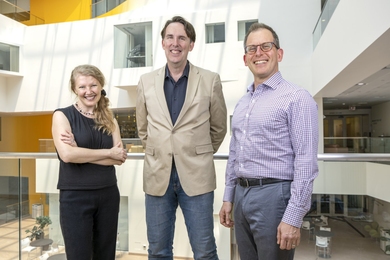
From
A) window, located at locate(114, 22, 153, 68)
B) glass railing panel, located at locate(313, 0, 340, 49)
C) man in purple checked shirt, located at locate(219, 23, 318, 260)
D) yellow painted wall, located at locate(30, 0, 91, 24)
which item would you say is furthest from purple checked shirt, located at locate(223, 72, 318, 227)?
yellow painted wall, located at locate(30, 0, 91, 24)

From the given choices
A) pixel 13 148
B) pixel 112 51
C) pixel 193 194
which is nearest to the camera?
pixel 193 194

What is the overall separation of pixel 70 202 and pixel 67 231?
0.55ft

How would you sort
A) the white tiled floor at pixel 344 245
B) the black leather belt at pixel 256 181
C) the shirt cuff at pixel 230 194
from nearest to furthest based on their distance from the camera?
the black leather belt at pixel 256 181 → the shirt cuff at pixel 230 194 → the white tiled floor at pixel 344 245

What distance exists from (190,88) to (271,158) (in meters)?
0.66

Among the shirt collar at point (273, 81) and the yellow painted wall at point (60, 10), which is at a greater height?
the yellow painted wall at point (60, 10)

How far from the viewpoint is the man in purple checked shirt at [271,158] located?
142 centimetres

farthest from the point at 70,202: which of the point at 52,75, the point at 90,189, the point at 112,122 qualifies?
the point at 52,75

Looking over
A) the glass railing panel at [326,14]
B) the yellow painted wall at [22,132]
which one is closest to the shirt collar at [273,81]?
the glass railing panel at [326,14]

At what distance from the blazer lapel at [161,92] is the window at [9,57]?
587 inches

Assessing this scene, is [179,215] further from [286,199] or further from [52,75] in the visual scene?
[52,75]

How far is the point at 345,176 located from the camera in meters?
2.84

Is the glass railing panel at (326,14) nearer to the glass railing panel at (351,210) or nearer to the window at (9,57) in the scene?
the glass railing panel at (351,210)

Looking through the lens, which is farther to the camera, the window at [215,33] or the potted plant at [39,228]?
the window at [215,33]

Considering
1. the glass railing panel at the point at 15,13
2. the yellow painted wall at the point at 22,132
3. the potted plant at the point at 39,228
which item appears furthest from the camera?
the yellow painted wall at the point at 22,132
